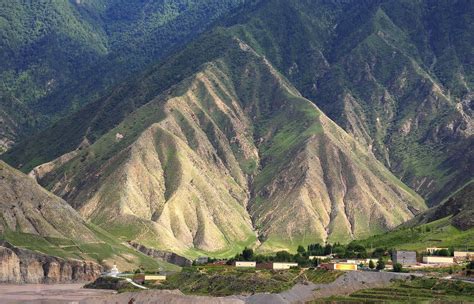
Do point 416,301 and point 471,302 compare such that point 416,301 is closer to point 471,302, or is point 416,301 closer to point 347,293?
point 471,302

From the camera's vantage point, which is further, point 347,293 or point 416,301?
point 347,293

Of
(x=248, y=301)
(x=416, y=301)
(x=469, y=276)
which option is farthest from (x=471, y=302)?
(x=248, y=301)

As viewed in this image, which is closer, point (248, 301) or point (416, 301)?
point (416, 301)

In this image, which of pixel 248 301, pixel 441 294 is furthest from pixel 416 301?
pixel 248 301

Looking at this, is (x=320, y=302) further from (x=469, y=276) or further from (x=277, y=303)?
(x=469, y=276)

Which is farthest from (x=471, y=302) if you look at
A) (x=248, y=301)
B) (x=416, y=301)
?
(x=248, y=301)
